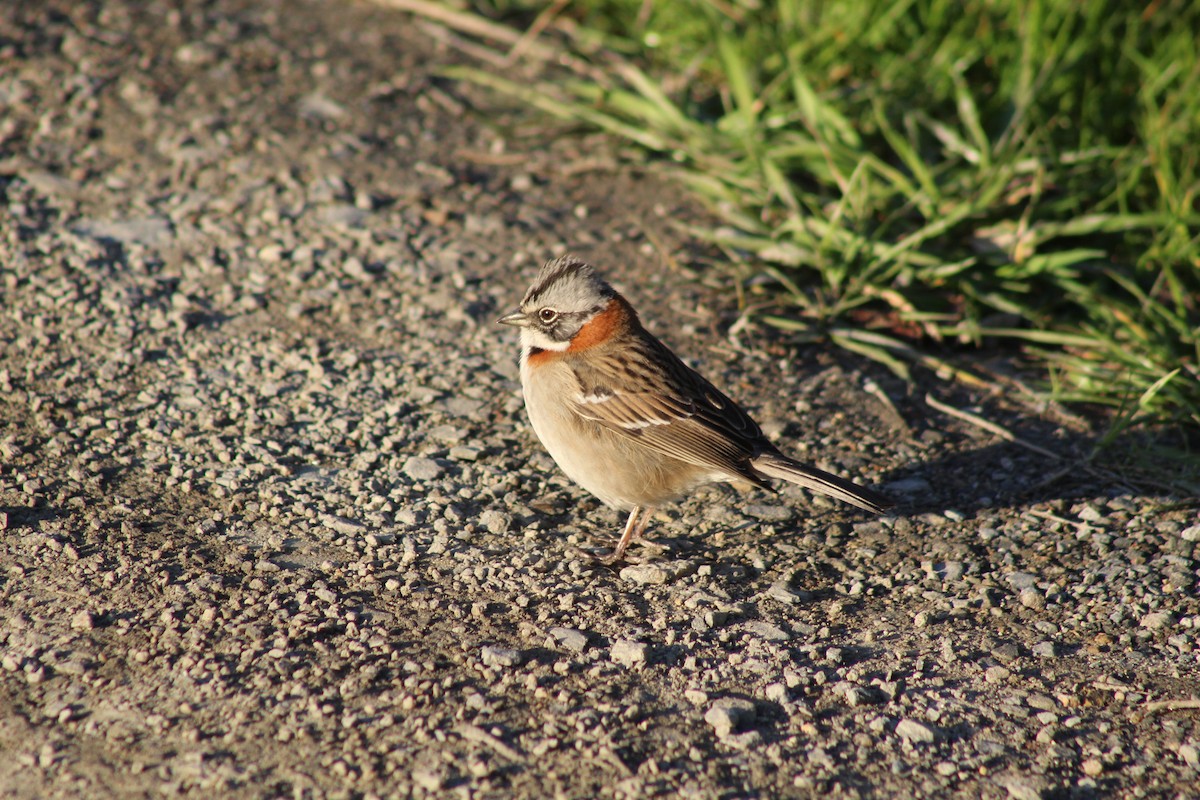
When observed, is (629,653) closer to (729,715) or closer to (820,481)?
(729,715)


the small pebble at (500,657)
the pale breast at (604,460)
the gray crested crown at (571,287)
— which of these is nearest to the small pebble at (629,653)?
the small pebble at (500,657)

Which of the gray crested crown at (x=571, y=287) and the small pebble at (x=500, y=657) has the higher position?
the gray crested crown at (x=571, y=287)

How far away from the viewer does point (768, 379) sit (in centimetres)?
595

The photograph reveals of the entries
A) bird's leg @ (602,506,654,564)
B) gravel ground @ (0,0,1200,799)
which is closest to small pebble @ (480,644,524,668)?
gravel ground @ (0,0,1200,799)

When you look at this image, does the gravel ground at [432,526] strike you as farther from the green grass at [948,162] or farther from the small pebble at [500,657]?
the green grass at [948,162]

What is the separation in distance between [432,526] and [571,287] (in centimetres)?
122

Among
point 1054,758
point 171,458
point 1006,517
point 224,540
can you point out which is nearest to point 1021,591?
point 1006,517

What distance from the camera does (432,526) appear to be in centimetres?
479

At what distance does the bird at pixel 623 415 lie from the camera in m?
4.83

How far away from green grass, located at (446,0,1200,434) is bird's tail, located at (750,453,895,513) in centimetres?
148

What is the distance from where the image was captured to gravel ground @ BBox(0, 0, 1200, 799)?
360cm

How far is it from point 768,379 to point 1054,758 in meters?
2.64

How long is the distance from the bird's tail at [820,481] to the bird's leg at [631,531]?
0.52 metres

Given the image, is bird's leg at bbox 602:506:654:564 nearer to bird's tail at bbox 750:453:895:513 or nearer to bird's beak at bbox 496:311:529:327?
bird's tail at bbox 750:453:895:513
